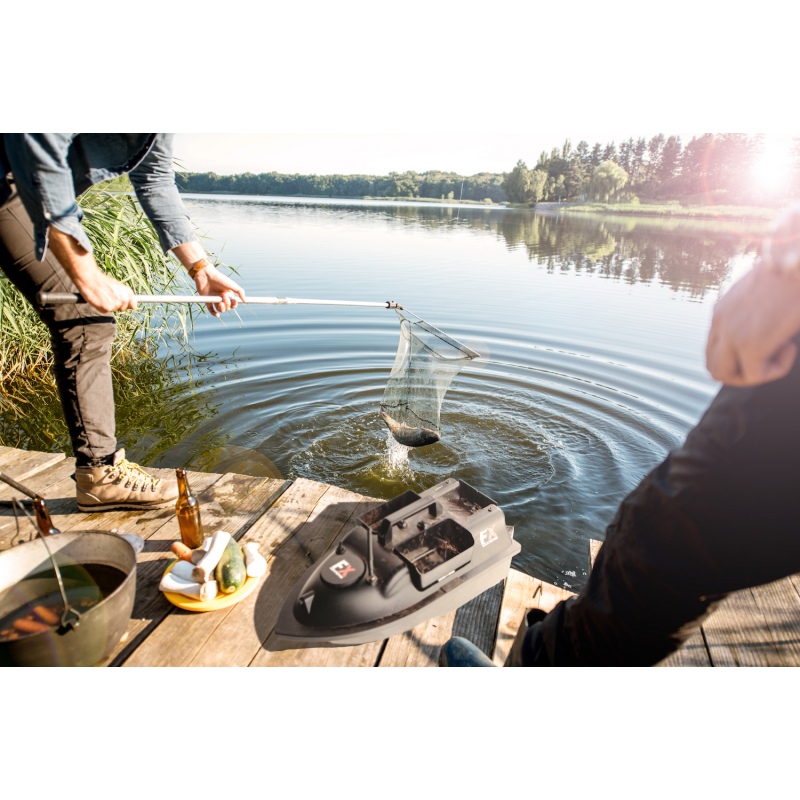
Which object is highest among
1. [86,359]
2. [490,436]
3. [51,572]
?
[86,359]

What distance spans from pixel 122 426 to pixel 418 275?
7257 millimetres

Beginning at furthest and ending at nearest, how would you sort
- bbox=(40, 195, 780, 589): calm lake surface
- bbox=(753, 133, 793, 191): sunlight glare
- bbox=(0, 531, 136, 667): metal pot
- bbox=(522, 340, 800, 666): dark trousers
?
bbox=(40, 195, 780, 589): calm lake surface → bbox=(753, 133, 793, 191): sunlight glare → bbox=(0, 531, 136, 667): metal pot → bbox=(522, 340, 800, 666): dark trousers

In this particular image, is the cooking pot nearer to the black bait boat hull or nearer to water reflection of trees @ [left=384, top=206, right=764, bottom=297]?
the black bait boat hull

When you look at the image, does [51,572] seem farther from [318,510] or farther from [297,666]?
[318,510]

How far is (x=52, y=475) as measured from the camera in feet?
8.32

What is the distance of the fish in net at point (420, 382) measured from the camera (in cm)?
345

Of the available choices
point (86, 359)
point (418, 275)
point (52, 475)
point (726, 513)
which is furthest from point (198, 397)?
point (418, 275)

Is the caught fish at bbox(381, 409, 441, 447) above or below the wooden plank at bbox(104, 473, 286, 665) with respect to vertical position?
below

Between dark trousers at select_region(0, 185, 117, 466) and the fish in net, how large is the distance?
1.89 m

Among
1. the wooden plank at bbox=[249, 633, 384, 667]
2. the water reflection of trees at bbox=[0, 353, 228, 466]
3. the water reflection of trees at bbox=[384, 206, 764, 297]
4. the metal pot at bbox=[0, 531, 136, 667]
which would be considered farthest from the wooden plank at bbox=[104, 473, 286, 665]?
the water reflection of trees at bbox=[384, 206, 764, 297]

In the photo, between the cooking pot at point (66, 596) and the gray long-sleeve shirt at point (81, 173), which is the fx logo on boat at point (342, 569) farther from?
the gray long-sleeve shirt at point (81, 173)

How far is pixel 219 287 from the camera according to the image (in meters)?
2.41

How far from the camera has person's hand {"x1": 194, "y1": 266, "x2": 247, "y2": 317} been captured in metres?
2.37
